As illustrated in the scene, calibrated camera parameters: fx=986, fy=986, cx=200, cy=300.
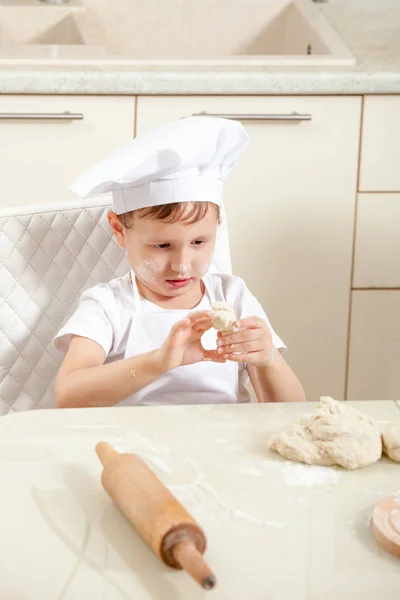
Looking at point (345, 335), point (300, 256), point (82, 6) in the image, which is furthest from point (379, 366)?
point (82, 6)

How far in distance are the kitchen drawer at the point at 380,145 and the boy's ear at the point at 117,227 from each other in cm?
92

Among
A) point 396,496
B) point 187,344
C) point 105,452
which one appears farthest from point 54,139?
point 396,496

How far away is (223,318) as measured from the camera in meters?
1.22

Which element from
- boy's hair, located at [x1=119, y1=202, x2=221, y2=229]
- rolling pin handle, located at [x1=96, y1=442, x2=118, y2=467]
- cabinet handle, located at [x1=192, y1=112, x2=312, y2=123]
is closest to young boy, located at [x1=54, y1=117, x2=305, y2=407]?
boy's hair, located at [x1=119, y1=202, x2=221, y2=229]

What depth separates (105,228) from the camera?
161 cm

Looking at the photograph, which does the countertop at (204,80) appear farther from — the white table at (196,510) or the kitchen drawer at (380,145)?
the white table at (196,510)

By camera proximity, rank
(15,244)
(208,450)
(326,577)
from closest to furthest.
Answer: (326,577), (208,450), (15,244)

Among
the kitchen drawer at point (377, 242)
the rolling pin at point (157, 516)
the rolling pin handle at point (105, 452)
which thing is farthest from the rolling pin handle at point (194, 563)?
the kitchen drawer at point (377, 242)

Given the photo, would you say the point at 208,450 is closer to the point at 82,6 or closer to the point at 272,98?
the point at 272,98

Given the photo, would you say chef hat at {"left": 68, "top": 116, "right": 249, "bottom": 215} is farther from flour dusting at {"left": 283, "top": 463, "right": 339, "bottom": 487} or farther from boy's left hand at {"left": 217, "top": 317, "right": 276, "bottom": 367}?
flour dusting at {"left": 283, "top": 463, "right": 339, "bottom": 487}

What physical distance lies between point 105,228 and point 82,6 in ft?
4.08

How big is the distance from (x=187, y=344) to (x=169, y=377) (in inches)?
8.1

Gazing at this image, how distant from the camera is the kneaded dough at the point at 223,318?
1.22 m

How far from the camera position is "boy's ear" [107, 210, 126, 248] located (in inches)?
58.2
